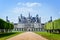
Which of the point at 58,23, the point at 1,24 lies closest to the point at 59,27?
the point at 58,23

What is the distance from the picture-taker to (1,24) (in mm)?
78375

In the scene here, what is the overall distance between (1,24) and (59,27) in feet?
73.5

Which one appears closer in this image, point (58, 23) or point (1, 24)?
point (58, 23)

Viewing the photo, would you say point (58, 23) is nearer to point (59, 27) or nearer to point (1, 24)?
point (59, 27)

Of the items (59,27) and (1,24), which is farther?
(1,24)

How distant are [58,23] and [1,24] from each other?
21.6 m

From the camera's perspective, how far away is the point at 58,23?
2805 inches

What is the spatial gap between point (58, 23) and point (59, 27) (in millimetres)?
2331

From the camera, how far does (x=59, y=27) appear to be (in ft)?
227
